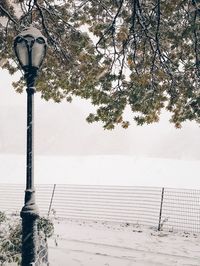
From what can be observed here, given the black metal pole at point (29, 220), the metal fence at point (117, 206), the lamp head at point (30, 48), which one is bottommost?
the metal fence at point (117, 206)

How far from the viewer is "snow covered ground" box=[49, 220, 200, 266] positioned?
8203mm

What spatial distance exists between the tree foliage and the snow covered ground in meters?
3.15

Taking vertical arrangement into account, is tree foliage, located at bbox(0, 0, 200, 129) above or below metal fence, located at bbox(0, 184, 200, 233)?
above

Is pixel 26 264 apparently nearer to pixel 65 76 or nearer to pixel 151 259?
pixel 151 259

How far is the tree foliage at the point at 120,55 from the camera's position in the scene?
27.5 feet

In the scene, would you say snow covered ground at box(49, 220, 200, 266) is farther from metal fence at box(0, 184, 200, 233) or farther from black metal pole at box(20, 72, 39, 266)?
black metal pole at box(20, 72, 39, 266)

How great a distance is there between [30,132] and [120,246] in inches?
203

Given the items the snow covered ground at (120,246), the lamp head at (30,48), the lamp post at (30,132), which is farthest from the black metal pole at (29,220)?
the snow covered ground at (120,246)

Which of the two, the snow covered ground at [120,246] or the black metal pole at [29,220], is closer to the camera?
the black metal pole at [29,220]

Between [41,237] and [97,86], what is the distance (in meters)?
3.97

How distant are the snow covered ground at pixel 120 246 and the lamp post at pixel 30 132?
1422mm

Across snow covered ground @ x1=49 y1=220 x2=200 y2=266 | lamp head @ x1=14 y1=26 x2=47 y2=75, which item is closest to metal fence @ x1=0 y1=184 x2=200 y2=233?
snow covered ground @ x1=49 y1=220 x2=200 y2=266

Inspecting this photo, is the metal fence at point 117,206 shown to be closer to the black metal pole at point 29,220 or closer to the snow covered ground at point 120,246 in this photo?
the snow covered ground at point 120,246

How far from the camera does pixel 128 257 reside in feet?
28.0
